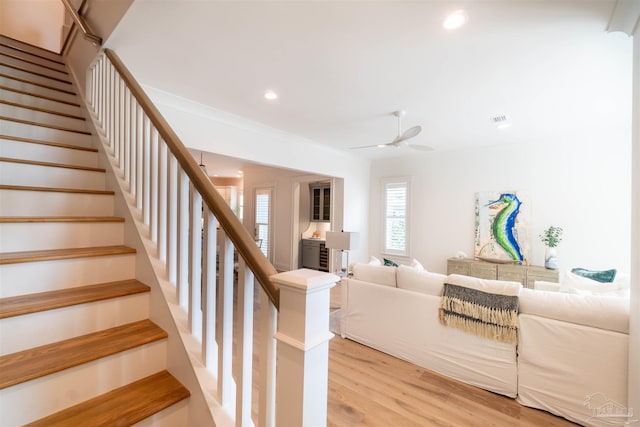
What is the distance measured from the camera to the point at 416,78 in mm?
2641

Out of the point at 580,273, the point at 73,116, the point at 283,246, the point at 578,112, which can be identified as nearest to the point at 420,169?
the point at 578,112

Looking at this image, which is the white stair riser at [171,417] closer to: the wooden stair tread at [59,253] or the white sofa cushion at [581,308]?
the wooden stair tread at [59,253]

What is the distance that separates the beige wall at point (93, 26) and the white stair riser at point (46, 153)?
0.91 meters

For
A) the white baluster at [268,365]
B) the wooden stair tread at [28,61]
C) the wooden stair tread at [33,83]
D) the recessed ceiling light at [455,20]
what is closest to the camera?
the white baluster at [268,365]

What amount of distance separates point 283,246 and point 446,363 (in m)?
4.72

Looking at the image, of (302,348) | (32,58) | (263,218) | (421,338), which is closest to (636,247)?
(421,338)

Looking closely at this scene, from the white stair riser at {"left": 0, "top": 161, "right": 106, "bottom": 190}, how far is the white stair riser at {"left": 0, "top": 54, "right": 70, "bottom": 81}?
1854 mm

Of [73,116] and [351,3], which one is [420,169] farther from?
[73,116]

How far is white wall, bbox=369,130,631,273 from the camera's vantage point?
12.8 feet

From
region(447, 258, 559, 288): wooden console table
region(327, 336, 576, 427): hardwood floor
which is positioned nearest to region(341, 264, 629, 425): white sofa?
region(327, 336, 576, 427): hardwood floor

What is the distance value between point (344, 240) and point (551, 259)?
323 centimetres

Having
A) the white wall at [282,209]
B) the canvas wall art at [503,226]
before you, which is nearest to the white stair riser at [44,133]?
the white wall at [282,209]

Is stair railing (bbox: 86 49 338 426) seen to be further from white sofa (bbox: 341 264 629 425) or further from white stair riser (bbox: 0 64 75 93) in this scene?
white sofa (bbox: 341 264 629 425)
